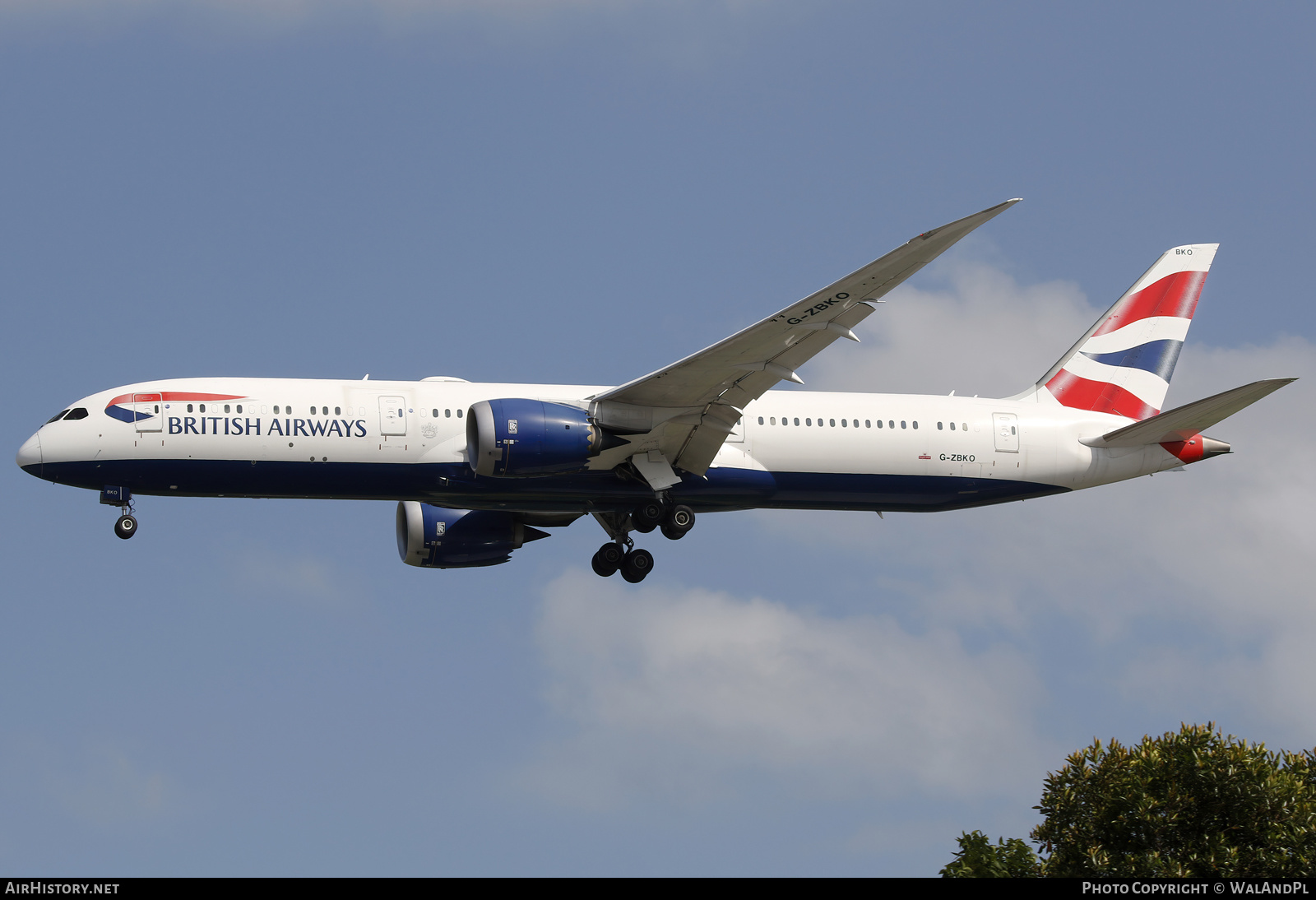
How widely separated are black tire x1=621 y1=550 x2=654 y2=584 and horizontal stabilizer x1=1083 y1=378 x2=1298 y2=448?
11.3m

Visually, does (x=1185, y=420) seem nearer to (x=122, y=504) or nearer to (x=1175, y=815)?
(x=1175, y=815)

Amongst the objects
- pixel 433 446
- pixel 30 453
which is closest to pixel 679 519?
pixel 433 446

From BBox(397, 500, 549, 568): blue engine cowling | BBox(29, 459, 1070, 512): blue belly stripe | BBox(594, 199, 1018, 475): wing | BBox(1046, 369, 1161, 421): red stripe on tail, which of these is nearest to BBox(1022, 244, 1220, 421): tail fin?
BBox(1046, 369, 1161, 421): red stripe on tail

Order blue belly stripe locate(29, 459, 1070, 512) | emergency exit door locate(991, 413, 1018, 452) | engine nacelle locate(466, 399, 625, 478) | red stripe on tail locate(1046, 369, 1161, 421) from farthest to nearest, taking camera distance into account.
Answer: red stripe on tail locate(1046, 369, 1161, 421) → emergency exit door locate(991, 413, 1018, 452) → blue belly stripe locate(29, 459, 1070, 512) → engine nacelle locate(466, 399, 625, 478)

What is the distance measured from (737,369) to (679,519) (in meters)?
4.56

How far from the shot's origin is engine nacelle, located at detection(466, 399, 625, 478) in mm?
31500

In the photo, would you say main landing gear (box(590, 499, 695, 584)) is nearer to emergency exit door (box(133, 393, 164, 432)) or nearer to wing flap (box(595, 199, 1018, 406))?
wing flap (box(595, 199, 1018, 406))

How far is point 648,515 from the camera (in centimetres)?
3459

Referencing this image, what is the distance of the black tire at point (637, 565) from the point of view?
122 ft

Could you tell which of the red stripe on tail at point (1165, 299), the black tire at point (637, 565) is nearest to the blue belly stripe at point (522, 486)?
the black tire at point (637, 565)

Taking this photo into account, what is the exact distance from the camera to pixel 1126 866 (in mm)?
26969

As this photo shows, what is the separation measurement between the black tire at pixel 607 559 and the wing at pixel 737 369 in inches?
148

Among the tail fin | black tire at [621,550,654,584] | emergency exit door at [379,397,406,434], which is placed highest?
the tail fin

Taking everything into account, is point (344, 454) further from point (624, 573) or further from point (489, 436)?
point (624, 573)
